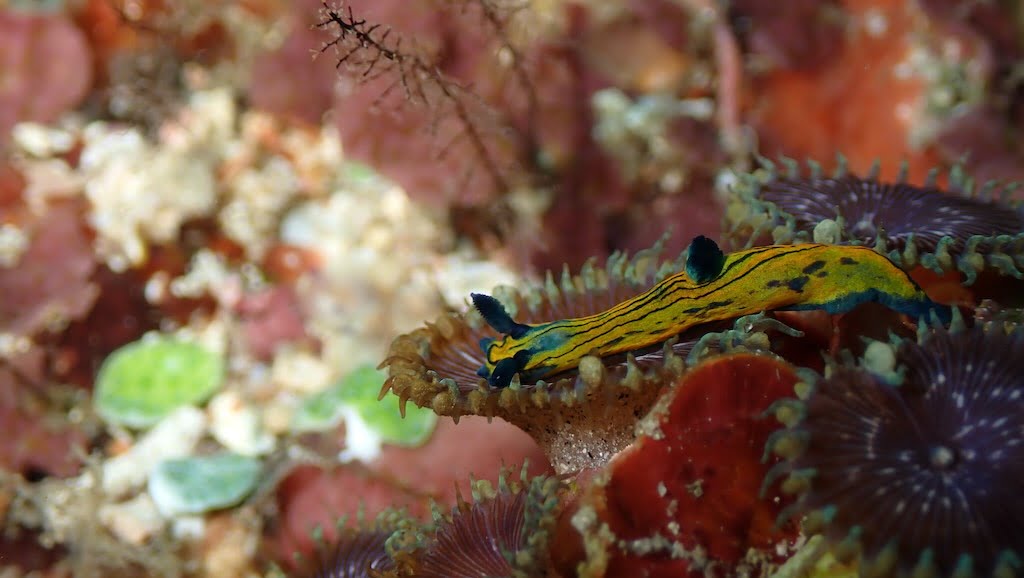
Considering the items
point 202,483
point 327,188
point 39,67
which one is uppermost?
point 39,67

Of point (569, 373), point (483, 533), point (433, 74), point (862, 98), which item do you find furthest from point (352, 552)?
point (862, 98)

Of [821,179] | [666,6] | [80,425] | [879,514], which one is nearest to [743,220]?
[821,179]

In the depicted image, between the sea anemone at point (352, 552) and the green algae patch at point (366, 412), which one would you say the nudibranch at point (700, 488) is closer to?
the sea anemone at point (352, 552)

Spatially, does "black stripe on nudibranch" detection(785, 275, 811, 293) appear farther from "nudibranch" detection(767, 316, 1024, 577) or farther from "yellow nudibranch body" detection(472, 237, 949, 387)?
"nudibranch" detection(767, 316, 1024, 577)

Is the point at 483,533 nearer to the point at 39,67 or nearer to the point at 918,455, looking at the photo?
the point at 918,455

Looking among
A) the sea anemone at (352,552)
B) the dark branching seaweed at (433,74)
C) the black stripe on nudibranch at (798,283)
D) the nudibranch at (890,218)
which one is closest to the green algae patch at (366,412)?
the sea anemone at (352,552)

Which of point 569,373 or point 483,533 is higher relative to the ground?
point 569,373

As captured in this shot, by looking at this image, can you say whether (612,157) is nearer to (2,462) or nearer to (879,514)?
(879,514)
